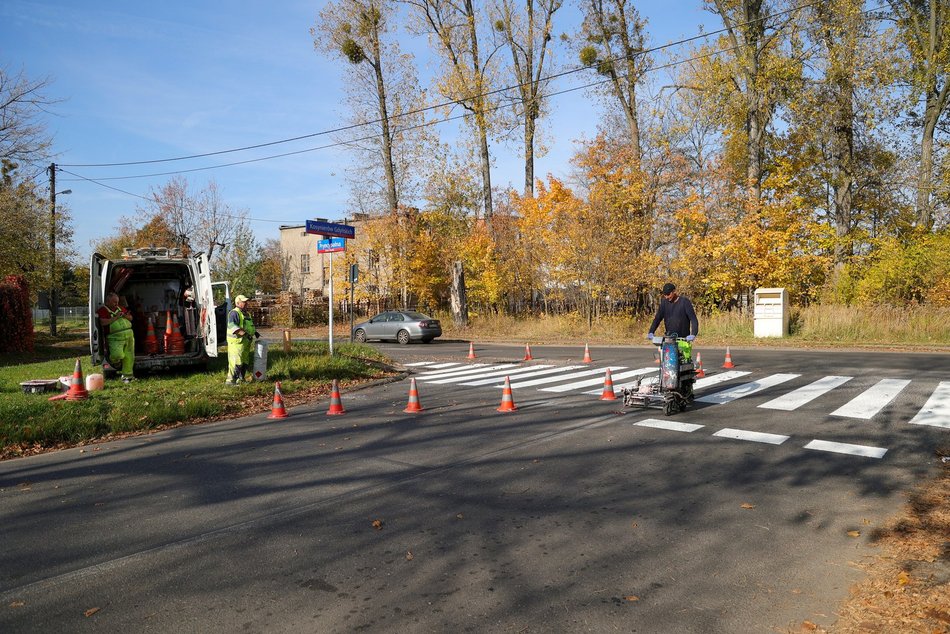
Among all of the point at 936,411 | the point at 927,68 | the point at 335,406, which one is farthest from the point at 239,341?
the point at 927,68

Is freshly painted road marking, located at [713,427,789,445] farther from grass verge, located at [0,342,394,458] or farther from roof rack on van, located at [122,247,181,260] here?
roof rack on van, located at [122,247,181,260]

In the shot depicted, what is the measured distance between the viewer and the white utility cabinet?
22562 millimetres

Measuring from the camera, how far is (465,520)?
16.5 ft

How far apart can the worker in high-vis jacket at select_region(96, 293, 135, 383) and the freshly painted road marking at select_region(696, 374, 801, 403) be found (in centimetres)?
1034

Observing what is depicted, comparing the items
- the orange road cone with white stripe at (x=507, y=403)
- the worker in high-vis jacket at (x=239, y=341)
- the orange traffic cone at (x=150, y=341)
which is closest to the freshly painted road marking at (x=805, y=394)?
the orange road cone with white stripe at (x=507, y=403)

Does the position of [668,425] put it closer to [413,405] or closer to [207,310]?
[413,405]

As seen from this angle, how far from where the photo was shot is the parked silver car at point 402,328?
89.2 feet

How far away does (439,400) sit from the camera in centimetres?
1105

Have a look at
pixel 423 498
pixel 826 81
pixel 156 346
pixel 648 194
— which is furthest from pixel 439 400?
pixel 826 81

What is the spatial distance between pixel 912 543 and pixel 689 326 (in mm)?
4993

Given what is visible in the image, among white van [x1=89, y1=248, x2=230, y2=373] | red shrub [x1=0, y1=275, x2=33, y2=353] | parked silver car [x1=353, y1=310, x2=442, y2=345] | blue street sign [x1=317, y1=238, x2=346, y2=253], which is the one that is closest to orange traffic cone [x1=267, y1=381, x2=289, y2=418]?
white van [x1=89, y1=248, x2=230, y2=373]

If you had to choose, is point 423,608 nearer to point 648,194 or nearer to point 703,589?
point 703,589

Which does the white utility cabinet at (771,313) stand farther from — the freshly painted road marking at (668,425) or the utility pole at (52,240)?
the utility pole at (52,240)

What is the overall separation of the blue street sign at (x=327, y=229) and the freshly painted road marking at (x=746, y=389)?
8889 mm
